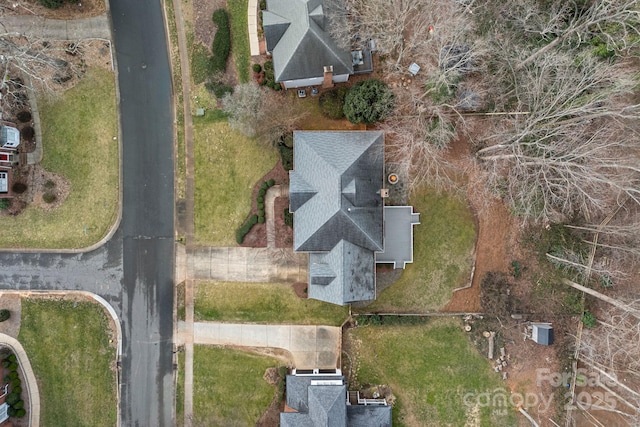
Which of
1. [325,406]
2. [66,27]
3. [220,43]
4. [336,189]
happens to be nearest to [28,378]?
[325,406]

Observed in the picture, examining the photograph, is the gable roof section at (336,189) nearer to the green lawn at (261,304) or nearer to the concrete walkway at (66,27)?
the green lawn at (261,304)

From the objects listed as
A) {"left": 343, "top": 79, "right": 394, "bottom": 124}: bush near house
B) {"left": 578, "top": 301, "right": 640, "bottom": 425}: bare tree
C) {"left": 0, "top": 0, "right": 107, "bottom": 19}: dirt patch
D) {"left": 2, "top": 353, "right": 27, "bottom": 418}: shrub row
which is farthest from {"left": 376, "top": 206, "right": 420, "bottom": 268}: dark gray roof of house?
{"left": 2, "top": 353, "right": 27, "bottom": 418}: shrub row

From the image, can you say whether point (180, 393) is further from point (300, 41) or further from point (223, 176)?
point (300, 41)

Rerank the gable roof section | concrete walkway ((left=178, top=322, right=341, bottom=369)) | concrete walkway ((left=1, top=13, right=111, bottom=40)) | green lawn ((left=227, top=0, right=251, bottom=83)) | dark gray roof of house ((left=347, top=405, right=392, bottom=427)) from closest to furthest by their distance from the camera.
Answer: the gable roof section, dark gray roof of house ((left=347, top=405, right=392, bottom=427)), green lawn ((left=227, top=0, right=251, bottom=83)), concrete walkway ((left=178, top=322, right=341, bottom=369)), concrete walkway ((left=1, top=13, right=111, bottom=40))

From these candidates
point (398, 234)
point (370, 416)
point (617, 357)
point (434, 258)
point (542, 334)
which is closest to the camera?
point (370, 416)

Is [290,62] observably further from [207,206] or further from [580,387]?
[580,387]

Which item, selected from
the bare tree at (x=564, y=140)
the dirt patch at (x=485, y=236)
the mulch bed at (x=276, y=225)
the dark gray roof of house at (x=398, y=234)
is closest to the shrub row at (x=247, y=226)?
the mulch bed at (x=276, y=225)

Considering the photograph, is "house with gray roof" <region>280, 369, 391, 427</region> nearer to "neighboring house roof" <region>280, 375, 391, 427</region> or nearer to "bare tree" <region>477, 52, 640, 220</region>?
"neighboring house roof" <region>280, 375, 391, 427</region>
